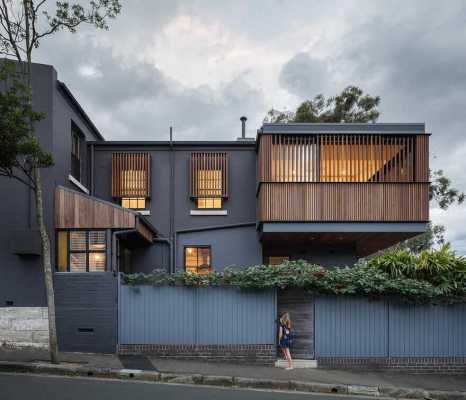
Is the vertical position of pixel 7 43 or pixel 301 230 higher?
pixel 7 43

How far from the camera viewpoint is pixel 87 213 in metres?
14.8

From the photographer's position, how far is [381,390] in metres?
11.1

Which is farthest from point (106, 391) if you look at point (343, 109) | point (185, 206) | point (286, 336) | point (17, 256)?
point (343, 109)

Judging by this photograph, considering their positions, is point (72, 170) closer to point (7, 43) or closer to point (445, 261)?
point (7, 43)

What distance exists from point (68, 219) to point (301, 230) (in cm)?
755

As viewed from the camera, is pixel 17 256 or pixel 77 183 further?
pixel 77 183

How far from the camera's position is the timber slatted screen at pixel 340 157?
17422mm

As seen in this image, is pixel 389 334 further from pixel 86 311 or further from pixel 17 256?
pixel 17 256

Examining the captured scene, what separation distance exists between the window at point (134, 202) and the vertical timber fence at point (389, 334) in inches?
354

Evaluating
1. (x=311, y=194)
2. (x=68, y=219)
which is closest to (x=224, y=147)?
(x=311, y=194)

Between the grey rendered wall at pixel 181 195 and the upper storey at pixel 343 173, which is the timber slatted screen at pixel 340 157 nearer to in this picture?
the upper storey at pixel 343 173

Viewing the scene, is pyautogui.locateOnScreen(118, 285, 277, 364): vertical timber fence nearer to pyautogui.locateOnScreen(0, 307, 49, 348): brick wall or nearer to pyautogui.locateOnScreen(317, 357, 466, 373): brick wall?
pyautogui.locateOnScreen(317, 357, 466, 373): brick wall

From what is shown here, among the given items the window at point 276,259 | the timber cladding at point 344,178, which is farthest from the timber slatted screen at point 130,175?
the window at point 276,259

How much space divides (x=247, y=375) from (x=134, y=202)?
397 inches
